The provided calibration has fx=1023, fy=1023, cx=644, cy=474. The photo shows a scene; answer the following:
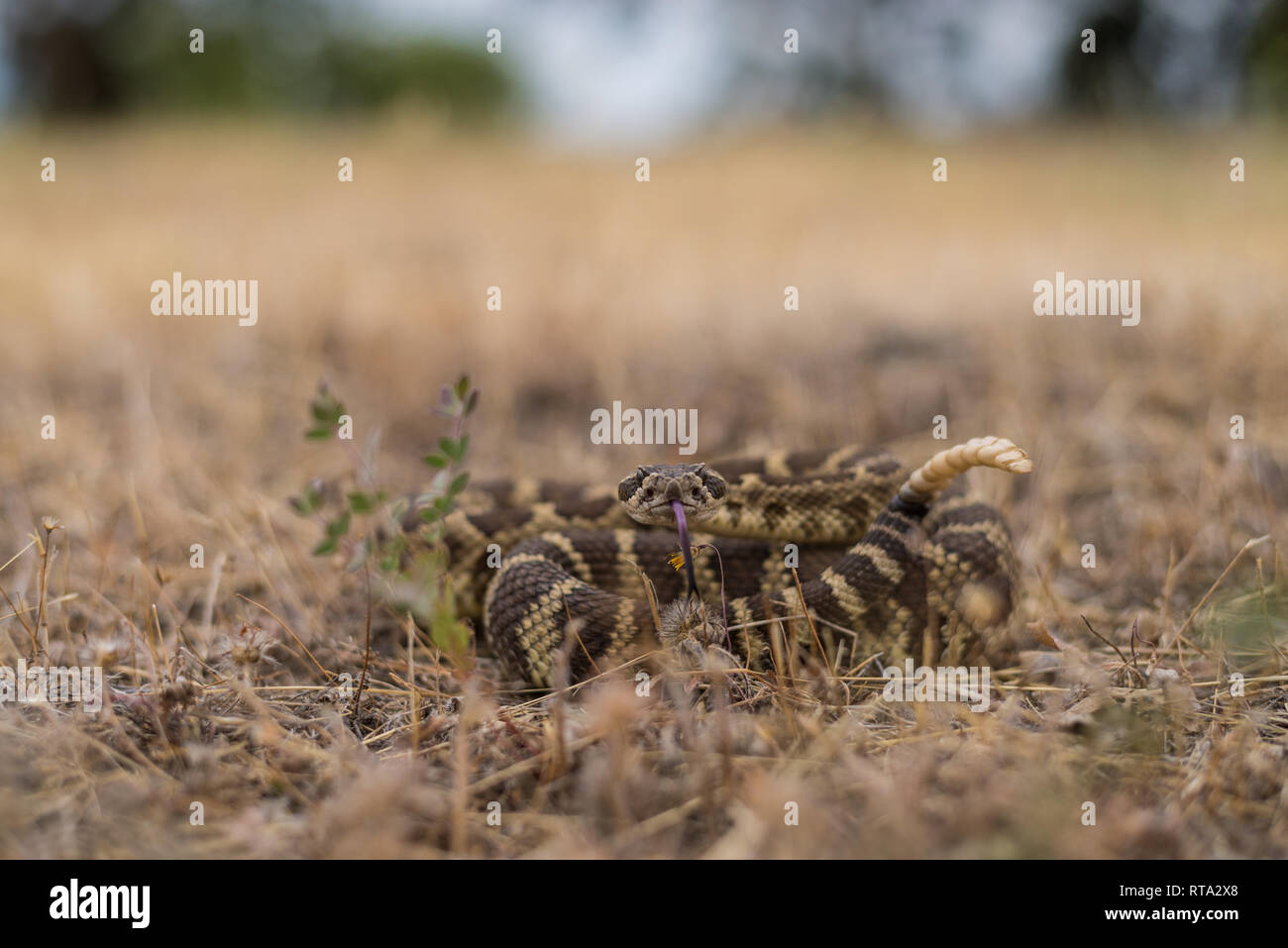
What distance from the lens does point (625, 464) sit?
22.7 ft

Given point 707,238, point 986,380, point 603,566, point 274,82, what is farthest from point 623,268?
point 274,82

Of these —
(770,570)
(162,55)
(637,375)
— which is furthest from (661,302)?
(162,55)

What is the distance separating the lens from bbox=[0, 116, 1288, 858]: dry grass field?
9.59 ft

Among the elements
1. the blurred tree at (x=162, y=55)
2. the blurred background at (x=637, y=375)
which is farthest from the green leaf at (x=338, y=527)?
the blurred tree at (x=162, y=55)

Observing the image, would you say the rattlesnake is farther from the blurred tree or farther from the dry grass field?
the blurred tree

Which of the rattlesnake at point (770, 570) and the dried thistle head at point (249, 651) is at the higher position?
the rattlesnake at point (770, 570)

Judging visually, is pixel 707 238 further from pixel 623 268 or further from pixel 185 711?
pixel 185 711

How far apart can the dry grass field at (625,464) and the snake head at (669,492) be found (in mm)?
666

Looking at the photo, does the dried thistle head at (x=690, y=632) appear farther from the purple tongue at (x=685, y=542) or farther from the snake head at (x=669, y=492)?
the snake head at (x=669, y=492)

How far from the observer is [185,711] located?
3.51 meters

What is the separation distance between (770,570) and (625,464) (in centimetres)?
253

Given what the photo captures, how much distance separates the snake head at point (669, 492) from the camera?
374cm

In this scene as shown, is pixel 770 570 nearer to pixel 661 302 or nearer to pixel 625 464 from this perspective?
pixel 625 464

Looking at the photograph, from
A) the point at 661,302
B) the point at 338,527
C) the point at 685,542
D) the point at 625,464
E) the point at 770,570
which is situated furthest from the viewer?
the point at 661,302
